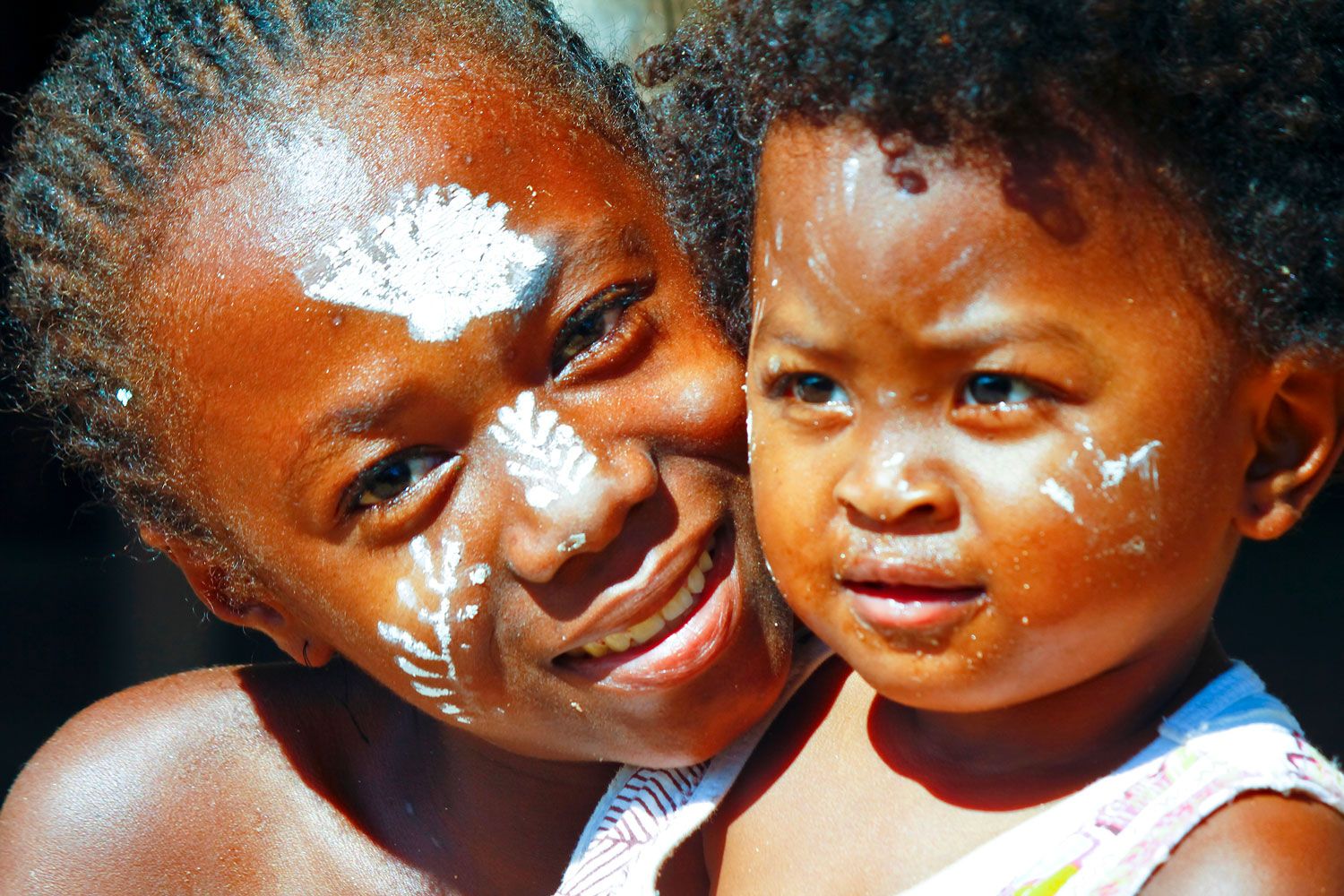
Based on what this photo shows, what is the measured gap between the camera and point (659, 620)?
60.6 inches

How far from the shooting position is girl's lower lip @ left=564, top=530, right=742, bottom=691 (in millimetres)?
1546

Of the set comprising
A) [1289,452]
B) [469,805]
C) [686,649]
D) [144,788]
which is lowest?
[469,805]

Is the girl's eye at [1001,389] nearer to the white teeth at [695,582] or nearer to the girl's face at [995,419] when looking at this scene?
the girl's face at [995,419]

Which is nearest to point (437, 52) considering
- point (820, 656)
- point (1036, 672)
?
point (820, 656)

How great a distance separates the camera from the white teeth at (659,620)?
1542 mm

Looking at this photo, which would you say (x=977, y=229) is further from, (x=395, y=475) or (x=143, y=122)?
(x=143, y=122)

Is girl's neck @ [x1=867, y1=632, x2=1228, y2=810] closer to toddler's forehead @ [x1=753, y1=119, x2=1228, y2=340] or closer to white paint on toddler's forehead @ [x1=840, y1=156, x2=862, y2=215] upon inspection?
toddler's forehead @ [x1=753, y1=119, x2=1228, y2=340]

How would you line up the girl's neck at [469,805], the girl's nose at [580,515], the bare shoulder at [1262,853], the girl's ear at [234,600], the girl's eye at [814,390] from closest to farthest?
the bare shoulder at [1262,853] → the girl's eye at [814,390] → the girl's nose at [580,515] → the girl's ear at [234,600] → the girl's neck at [469,805]

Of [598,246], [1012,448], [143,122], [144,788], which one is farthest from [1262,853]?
[144,788]

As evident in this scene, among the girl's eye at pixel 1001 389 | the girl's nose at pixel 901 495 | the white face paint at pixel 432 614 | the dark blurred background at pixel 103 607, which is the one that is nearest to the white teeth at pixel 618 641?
the white face paint at pixel 432 614

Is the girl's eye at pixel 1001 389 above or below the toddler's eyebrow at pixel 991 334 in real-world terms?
below

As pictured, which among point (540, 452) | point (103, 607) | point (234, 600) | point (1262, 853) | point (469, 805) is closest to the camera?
point (1262, 853)

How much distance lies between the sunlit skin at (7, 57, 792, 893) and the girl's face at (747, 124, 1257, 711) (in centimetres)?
24

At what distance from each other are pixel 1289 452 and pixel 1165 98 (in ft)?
1.08
